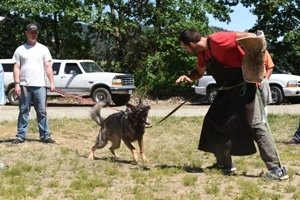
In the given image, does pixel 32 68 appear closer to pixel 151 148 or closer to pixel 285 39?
pixel 151 148

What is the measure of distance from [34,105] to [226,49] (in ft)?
13.2

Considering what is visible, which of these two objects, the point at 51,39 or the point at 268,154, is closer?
the point at 268,154

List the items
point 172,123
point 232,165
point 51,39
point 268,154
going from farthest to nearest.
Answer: point 51,39 → point 172,123 → point 232,165 → point 268,154

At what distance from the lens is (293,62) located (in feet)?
73.6

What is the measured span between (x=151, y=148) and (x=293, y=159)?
231 centimetres

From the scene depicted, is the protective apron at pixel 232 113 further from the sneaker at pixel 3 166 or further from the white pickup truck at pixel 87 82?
the white pickup truck at pixel 87 82

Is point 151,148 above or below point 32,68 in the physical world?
below

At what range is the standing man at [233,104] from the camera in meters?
5.97

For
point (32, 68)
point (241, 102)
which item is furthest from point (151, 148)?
point (241, 102)

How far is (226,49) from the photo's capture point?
A: 5898 millimetres

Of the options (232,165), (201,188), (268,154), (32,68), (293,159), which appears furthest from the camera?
(32,68)

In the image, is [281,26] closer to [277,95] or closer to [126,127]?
[277,95]

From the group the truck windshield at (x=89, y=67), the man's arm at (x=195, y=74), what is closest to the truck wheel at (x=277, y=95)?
the truck windshield at (x=89, y=67)

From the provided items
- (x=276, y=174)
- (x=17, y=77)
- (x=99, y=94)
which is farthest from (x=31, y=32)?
(x=99, y=94)
